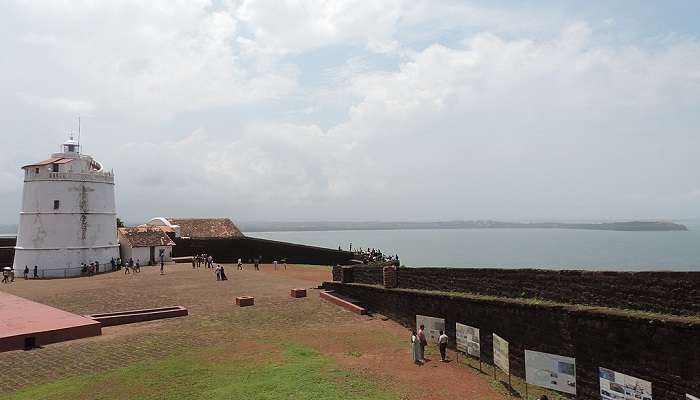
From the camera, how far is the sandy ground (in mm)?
12438

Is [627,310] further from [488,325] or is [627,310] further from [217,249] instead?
[217,249]

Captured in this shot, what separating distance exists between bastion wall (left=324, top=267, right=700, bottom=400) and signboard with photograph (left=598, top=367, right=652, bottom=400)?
0.42 m

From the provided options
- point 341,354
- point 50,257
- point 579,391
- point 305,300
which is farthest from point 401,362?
point 50,257

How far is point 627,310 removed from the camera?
37.5 feet

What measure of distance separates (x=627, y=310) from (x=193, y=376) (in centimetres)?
1059

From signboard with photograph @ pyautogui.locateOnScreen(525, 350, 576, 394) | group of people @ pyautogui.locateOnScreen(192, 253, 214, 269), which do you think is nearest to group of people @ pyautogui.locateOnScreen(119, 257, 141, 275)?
group of people @ pyautogui.locateOnScreen(192, 253, 214, 269)

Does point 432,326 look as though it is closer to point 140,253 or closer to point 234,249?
point 234,249

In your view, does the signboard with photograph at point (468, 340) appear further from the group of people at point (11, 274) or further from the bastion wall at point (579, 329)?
the group of people at point (11, 274)

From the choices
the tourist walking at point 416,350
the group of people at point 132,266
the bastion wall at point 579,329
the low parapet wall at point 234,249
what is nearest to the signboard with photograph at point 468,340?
the bastion wall at point 579,329

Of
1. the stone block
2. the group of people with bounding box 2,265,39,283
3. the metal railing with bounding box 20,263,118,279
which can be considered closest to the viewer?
the stone block

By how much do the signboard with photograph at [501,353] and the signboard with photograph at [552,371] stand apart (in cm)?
80

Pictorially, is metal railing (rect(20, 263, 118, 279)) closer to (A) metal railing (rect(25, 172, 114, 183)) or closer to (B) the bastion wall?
(A) metal railing (rect(25, 172, 114, 183))

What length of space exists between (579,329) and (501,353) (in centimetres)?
200

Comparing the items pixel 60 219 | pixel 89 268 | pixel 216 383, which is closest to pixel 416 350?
pixel 216 383
